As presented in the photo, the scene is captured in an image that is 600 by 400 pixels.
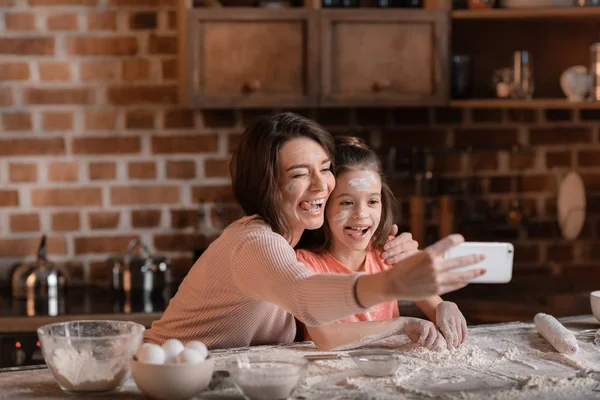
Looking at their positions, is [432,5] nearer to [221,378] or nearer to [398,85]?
[398,85]

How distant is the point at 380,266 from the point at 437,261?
920 millimetres

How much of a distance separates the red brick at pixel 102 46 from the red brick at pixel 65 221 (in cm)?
58

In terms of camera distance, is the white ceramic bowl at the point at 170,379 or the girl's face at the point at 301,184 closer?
the white ceramic bowl at the point at 170,379

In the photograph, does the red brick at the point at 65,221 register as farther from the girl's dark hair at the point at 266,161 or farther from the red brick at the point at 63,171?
the girl's dark hair at the point at 266,161

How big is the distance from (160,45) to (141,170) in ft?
1.52

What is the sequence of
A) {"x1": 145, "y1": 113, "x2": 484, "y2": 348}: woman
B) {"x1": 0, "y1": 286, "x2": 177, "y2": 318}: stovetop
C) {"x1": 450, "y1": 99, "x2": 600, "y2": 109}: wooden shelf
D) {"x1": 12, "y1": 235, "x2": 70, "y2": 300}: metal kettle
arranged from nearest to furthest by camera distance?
{"x1": 145, "y1": 113, "x2": 484, "y2": 348}: woman < {"x1": 0, "y1": 286, "x2": 177, "y2": 318}: stovetop < {"x1": 12, "y1": 235, "x2": 70, "y2": 300}: metal kettle < {"x1": 450, "y1": 99, "x2": 600, "y2": 109}: wooden shelf

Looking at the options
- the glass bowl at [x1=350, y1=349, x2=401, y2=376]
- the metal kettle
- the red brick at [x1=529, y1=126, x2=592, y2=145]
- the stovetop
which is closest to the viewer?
the glass bowl at [x1=350, y1=349, x2=401, y2=376]

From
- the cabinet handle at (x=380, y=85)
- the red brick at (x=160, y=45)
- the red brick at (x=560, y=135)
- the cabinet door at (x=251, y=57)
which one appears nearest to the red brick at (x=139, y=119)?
the red brick at (x=160, y=45)

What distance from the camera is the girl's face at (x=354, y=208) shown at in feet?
7.41

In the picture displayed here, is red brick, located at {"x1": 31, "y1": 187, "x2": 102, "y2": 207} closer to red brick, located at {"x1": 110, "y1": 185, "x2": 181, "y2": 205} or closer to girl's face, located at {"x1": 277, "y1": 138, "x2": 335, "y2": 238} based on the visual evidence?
red brick, located at {"x1": 110, "y1": 185, "x2": 181, "y2": 205}

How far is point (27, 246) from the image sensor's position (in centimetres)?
323

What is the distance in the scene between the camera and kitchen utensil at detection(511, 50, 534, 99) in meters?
3.16

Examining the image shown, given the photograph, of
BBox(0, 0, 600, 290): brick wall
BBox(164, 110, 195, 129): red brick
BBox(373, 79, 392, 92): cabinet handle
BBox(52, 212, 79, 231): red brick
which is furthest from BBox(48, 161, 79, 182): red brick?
BBox(373, 79, 392, 92): cabinet handle

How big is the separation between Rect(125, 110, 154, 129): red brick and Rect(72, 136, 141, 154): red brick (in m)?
0.05
